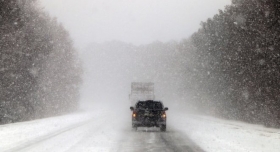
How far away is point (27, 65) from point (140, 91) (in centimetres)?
1468

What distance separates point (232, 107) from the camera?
36.2 meters

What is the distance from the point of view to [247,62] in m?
29.3

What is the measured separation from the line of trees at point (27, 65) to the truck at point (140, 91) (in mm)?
10009

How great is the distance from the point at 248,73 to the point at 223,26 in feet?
42.2

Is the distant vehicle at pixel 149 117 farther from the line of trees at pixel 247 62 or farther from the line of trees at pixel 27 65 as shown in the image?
the line of trees at pixel 27 65

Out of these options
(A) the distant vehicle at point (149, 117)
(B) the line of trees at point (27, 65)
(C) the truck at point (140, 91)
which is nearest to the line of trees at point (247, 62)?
(C) the truck at point (140, 91)

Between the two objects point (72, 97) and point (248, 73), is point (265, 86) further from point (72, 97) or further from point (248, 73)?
point (72, 97)

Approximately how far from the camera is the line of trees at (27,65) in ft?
108

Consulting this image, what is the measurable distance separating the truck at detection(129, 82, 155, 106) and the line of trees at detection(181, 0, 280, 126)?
7.06m

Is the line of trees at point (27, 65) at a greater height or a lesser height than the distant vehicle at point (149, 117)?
greater

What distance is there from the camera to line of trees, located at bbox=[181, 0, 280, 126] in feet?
84.2

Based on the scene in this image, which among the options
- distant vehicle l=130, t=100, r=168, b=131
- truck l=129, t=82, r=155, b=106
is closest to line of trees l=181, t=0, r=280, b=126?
truck l=129, t=82, r=155, b=106

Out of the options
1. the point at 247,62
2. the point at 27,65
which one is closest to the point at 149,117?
the point at 247,62

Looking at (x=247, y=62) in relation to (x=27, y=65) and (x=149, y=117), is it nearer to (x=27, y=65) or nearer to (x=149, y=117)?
(x=149, y=117)
